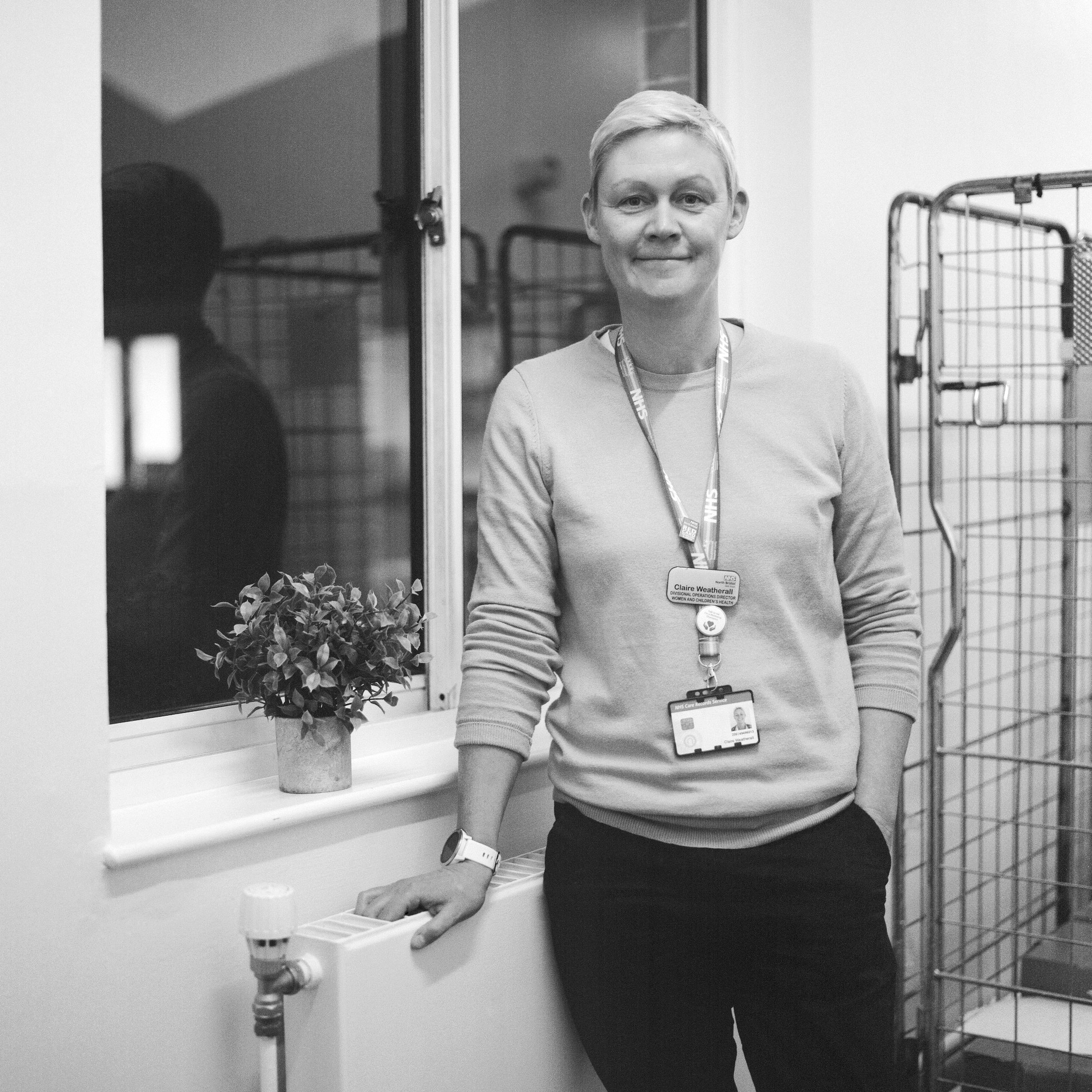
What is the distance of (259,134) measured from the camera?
2.01m

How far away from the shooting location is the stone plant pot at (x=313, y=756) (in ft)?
5.69

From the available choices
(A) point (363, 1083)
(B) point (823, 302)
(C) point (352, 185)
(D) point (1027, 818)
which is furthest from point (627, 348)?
(D) point (1027, 818)

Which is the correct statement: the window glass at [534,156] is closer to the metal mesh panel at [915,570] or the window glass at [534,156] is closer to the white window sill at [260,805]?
the white window sill at [260,805]

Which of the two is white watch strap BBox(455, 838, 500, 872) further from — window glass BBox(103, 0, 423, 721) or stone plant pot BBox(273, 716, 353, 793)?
window glass BBox(103, 0, 423, 721)

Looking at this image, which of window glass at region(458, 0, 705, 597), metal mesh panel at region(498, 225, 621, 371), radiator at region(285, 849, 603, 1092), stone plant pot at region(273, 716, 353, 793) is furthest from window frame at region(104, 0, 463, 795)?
radiator at region(285, 849, 603, 1092)

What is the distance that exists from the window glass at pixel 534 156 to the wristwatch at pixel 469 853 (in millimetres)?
793

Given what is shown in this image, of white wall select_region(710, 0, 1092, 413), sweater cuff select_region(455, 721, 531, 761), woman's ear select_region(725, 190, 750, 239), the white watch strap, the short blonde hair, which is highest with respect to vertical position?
white wall select_region(710, 0, 1092, 413)

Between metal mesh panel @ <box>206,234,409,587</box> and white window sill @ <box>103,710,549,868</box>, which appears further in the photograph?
metal mesh panel @ <box>206,234,409,587</box>

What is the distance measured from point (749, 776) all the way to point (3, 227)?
3.49ft

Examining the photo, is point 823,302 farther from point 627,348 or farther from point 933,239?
point 627,348

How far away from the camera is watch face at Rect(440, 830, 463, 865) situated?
5.30 feet

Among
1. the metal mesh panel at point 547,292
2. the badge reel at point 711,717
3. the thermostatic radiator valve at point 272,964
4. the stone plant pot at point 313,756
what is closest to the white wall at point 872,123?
the metal mesh panel at point 547,292

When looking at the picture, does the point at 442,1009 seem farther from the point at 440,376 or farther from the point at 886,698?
the point at 440,376

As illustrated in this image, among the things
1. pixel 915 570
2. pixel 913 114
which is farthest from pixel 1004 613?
pixel 913 114
